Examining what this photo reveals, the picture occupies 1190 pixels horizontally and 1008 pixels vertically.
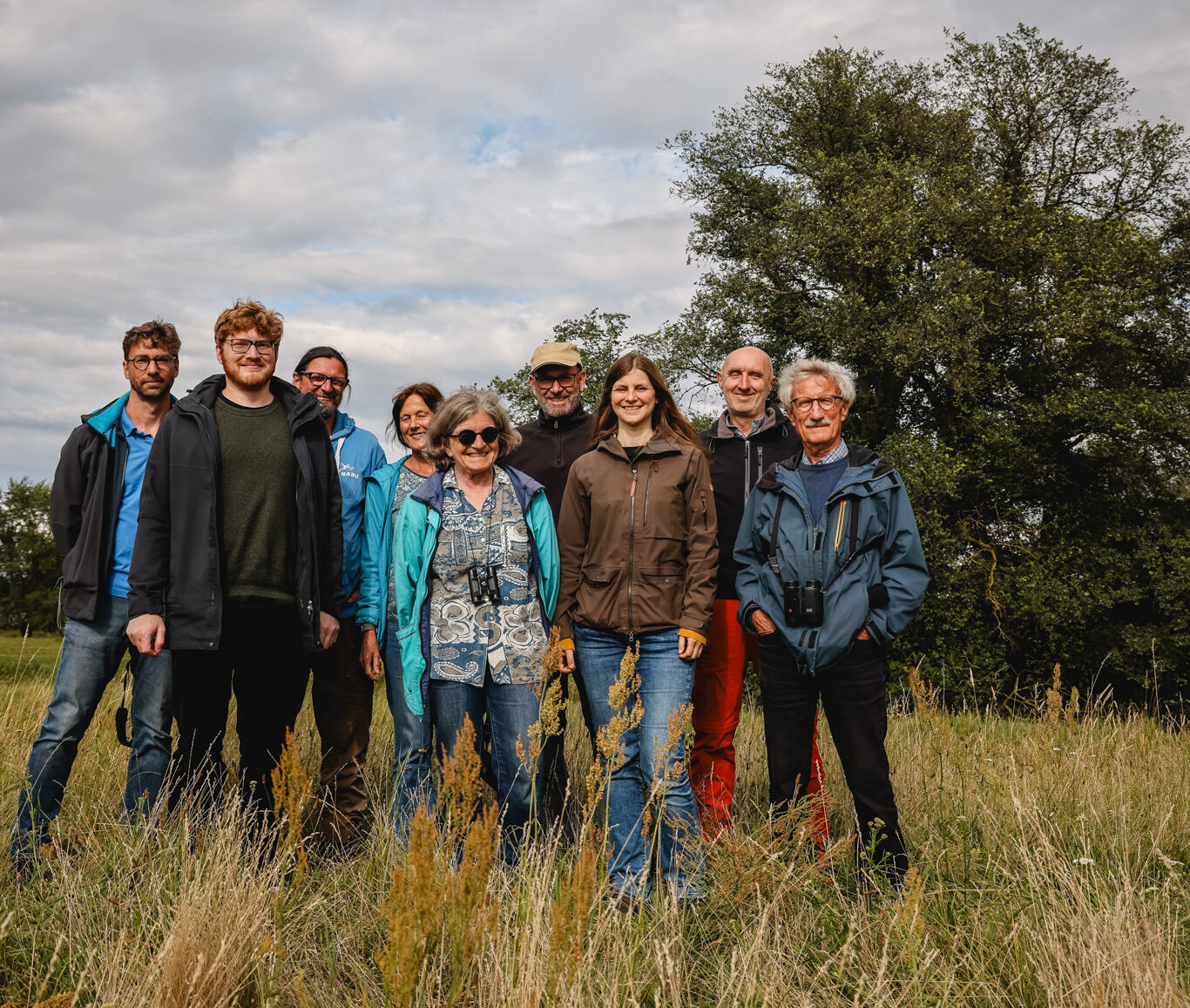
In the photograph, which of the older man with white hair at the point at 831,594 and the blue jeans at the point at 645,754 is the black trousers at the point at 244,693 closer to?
the blue jeans at the point at 645,754

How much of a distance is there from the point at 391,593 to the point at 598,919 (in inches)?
77.1

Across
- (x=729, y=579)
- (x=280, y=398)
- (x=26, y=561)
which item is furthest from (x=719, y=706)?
(x=26, y=561)

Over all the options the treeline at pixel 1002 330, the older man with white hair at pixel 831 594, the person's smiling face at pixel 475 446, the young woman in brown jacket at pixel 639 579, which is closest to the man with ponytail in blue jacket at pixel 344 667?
the person's smiling face at pixel 475 446

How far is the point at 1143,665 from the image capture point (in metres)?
15.4

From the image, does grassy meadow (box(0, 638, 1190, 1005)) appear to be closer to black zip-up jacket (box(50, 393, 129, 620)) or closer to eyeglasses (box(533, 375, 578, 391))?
black zip-up jacket (box(50, 393, 129, 620))

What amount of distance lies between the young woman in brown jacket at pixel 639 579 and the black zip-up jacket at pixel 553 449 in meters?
0.85

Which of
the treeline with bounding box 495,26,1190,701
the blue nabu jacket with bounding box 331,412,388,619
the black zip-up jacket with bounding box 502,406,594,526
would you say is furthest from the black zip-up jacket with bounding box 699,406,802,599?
the treeline with bounding box 495,26,1190,701

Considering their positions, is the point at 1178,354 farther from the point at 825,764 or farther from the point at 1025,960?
the point at 1025,960

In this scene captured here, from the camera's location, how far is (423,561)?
3.82 m

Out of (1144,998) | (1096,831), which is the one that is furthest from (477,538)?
(1096,831)

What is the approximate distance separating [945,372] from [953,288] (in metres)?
1.45

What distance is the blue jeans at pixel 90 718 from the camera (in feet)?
11.8

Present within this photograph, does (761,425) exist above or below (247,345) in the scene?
below

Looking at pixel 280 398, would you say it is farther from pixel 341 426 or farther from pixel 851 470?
pixel 851 470
